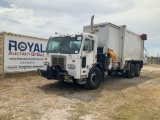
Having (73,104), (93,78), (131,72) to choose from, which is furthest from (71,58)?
(131,72)

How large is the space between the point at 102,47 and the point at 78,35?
7.63 feet

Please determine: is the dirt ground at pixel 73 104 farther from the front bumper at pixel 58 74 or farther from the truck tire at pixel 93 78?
the front bumper at pixel 58 74

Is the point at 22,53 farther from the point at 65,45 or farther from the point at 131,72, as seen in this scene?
the point at 131,72

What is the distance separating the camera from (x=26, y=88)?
364 inches

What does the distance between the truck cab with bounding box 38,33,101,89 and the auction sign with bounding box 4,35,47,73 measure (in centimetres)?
433

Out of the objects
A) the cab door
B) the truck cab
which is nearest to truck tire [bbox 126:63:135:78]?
the truck cab

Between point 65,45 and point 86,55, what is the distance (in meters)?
1.13

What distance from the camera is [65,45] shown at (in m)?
9.18

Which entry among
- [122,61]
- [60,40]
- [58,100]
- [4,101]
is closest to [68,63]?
[60,40]

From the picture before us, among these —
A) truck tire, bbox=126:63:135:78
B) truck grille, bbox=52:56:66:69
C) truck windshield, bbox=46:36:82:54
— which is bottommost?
truck tire, bbox=126:63:135:78

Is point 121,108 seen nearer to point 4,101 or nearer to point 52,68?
point 52,68

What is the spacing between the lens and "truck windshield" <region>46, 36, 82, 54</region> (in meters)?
8.81

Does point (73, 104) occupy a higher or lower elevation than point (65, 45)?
lower

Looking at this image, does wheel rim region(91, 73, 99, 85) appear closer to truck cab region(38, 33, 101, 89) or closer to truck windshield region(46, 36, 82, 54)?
truck cab region(38, 33, 101, 89)
